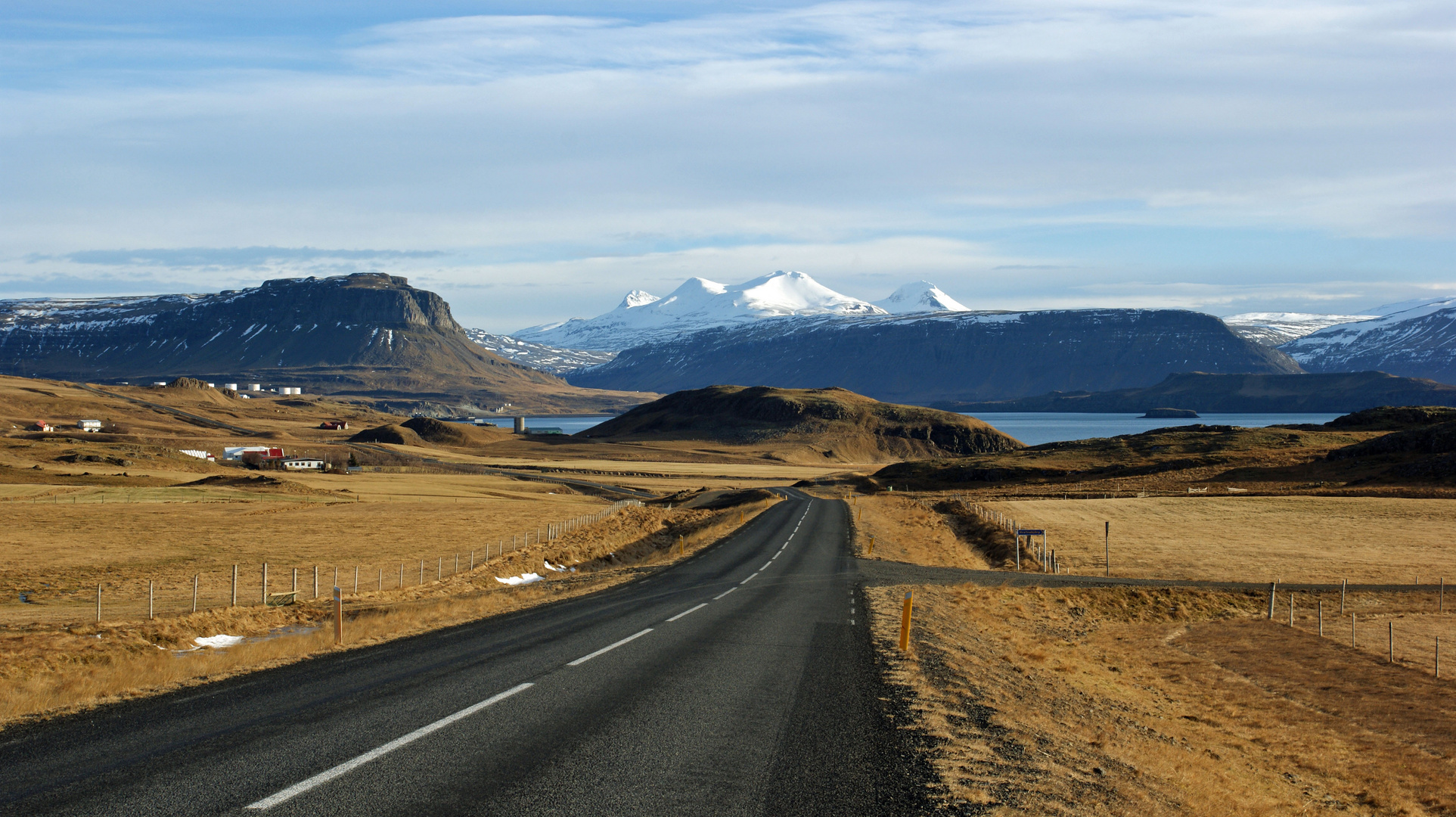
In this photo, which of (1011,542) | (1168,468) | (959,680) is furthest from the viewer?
(1168,468)

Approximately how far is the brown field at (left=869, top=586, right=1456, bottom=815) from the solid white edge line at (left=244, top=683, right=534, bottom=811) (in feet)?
17.6

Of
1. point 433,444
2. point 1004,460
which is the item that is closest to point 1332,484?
point 1004,460

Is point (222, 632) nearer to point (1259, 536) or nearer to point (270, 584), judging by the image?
point (270, 584)

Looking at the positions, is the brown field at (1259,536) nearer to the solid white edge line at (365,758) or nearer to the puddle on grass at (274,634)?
the puddle on grass at (274,634)

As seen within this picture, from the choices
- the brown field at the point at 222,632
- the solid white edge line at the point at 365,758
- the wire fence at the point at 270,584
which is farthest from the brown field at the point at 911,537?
the solid white edge line at the point at 365,758

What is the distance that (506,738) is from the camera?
10156 mm

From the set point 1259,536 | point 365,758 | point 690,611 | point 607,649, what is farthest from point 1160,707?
point 1259,536

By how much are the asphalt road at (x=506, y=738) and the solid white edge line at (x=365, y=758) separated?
0.03 metres

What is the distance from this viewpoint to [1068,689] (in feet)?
59.0

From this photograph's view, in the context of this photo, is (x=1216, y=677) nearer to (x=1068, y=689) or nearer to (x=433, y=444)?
(x=1068, y=689)

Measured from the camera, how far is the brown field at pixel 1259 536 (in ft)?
138

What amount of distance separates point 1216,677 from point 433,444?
185995 millimetres

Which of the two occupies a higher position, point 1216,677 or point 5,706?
point 5,706

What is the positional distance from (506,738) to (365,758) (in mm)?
1511
